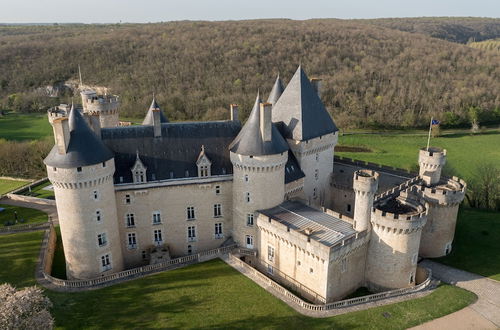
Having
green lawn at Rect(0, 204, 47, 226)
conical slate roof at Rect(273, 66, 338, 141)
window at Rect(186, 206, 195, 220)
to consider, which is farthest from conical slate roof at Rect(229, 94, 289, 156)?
green lawn at Rect(0, 204, 47, 226)

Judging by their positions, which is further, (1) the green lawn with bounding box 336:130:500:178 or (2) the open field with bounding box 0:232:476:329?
(1) the green lawn with bounding box 336:130:500:178

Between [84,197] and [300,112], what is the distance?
23.0 meters

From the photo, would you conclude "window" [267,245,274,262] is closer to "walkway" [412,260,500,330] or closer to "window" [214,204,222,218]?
"window" [214,204,222,218]

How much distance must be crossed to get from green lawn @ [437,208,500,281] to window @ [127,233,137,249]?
3196 centimetres

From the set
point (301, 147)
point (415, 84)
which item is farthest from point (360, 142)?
point (301, 147)

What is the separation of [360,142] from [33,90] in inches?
3534

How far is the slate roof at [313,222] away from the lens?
115ft

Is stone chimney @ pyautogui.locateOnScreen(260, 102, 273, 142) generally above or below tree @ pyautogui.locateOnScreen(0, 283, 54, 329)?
above

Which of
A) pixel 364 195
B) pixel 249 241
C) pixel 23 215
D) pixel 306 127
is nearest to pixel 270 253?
pixel 249 241

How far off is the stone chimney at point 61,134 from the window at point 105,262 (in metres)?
11.0

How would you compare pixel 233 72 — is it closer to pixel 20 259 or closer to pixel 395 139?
pixel 395 139

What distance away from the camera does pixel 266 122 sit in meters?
37.4

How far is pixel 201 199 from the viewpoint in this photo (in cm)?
4084

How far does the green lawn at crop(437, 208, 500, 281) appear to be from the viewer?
133 ft
